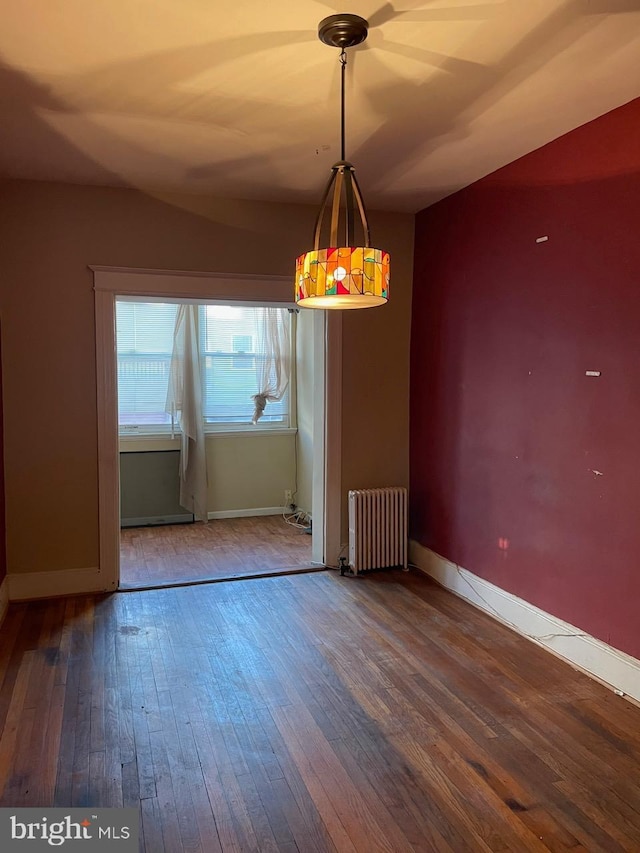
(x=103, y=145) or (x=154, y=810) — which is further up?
(x=103, y=145)

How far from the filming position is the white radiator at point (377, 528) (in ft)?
14.0

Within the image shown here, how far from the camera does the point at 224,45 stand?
7.23 feet

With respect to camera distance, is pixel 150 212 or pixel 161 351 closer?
pixel 150 212

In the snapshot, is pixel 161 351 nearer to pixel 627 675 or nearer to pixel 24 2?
pixel 24 2

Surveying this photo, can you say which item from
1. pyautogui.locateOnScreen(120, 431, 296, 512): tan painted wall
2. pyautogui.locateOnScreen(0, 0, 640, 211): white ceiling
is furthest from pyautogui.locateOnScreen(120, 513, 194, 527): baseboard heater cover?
pyautogui.locateOnScreen(0, 0, 640, 211): white ceiling

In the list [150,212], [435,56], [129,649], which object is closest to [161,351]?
[150,212]

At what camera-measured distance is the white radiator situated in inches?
168

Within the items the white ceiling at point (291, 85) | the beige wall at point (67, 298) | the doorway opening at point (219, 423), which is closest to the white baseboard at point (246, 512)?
the doorway opening at point (219, 423)

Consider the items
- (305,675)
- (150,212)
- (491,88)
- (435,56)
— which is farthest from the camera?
(150,212)

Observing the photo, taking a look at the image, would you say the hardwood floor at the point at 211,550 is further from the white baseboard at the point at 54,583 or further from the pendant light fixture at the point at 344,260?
the pendant light fixture at the point at 344,260

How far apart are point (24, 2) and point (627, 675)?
11.4 ft

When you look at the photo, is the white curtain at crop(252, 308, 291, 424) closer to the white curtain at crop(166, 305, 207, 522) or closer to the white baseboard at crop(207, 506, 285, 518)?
the white curtain at crop(166, 305, 207, 522)

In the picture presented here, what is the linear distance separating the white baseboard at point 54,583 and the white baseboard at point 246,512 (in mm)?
2170

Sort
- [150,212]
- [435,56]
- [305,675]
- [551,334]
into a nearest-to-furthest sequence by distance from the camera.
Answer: [435,56]
[305,675]
[551,334]
[150,212]
